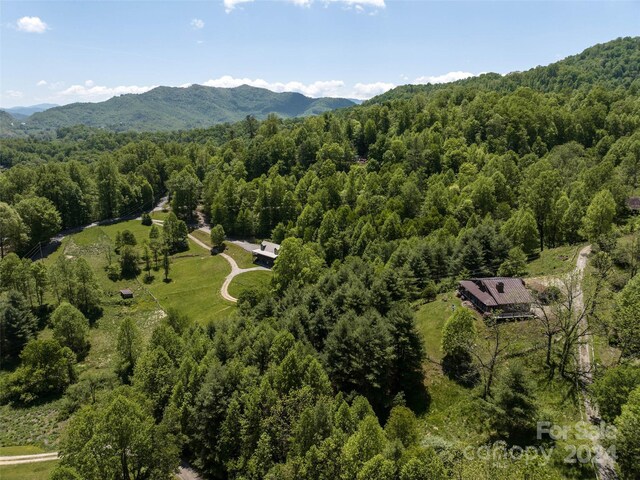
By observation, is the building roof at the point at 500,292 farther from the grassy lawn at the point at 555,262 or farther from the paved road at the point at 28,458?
the paved road at the point at 28,458

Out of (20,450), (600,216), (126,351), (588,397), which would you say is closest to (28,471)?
(20,450)

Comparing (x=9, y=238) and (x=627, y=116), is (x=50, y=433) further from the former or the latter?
(x=627, y=116)

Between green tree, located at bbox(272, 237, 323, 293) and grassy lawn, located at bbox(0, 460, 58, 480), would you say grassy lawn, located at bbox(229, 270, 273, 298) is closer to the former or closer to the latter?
green tree, located at bbox(272, 237, 323, 293)

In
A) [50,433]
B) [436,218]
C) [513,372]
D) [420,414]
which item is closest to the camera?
[513,372]

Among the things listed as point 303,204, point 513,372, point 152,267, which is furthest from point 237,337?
point 303,204

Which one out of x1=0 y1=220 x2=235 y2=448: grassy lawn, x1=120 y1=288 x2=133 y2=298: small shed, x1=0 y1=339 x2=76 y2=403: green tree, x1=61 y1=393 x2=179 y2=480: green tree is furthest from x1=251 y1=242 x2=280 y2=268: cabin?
x1=61 y1=393 x2=179 y2=480: green tree

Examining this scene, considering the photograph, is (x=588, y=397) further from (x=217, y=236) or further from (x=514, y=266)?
(x=217, y=236)
